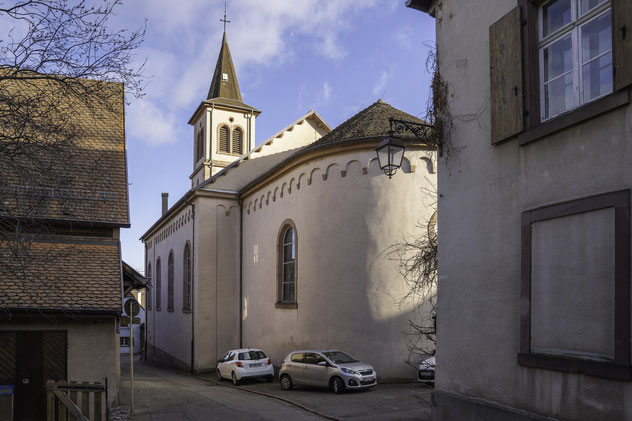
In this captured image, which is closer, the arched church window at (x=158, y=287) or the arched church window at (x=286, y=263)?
the arched church window at (x=286, y=263)

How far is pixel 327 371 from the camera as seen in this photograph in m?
17.0

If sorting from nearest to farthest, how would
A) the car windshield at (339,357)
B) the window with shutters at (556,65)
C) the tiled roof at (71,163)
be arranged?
the window with shutters at (556,65), the tiled roof at (71,163), the car windshield at (339,357)

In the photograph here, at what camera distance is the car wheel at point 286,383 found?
60.7 feet

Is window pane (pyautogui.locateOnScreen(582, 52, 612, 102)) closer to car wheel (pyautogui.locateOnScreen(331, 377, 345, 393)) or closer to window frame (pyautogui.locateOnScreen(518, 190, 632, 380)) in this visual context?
window frame (pyautogui.locateOnScreen(518, 190, 632, 380))

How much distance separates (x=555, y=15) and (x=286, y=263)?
16866 millimetres

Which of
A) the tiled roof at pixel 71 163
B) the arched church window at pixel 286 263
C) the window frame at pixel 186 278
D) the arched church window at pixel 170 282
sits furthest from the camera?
the arched church window at pixel 170 282

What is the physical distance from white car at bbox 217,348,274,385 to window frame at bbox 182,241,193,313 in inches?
322

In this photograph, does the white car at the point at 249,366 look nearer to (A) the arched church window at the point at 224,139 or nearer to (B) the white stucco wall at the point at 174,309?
(B) the white stucco wall at the point at 174,309

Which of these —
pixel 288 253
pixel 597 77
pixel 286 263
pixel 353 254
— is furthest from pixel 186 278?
pixel 597 77

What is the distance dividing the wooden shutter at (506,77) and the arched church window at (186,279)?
23.6 meters

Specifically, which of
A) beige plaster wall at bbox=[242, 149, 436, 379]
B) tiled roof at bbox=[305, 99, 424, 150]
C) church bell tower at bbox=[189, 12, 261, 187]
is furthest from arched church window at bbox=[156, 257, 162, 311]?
tiled roof at bbox=[305, 99, 424, 150]

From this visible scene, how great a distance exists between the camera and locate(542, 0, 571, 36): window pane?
7133mm

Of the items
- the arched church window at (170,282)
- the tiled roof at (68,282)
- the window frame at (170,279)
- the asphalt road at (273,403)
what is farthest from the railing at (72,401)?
the arched church window at (170,282)

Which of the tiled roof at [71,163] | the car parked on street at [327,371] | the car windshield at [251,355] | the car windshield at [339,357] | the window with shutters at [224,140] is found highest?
the window with shutters at [224,140]
